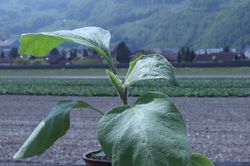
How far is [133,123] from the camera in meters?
0.87

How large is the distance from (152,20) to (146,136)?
157415 mm

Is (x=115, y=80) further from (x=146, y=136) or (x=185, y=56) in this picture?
(x=185, y=56)

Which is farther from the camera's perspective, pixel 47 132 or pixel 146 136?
pixel 47 132

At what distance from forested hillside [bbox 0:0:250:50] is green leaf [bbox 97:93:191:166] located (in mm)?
112000

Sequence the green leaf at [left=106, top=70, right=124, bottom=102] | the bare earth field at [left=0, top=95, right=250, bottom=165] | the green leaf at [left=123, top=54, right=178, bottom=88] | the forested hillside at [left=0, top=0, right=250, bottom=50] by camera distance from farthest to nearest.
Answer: the forested hillside at [left=0, top=0, right=250, bottom=50] < the bare earth field at [left=0, top=95, right=250, bottom=165] < the green leaf at [left=106, top=70, right=124, bottom=102] < the green leaf at [left=123, top=54, right=178, bottom=88]

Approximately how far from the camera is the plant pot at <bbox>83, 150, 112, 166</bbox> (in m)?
1.04

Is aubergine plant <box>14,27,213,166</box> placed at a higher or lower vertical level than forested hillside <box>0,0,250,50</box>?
higher

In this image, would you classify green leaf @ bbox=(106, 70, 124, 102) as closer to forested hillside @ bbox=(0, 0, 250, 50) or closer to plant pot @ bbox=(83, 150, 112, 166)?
plant pot @ bbox=(83, 150, 112, 166)

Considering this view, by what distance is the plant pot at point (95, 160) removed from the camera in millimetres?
1043

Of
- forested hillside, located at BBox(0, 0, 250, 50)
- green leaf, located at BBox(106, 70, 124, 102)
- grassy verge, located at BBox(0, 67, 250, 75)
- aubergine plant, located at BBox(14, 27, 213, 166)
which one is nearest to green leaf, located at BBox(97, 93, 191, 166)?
aubergine plant, located at BBox(14, 27, 213, 166)

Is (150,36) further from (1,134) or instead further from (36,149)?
(36,149)

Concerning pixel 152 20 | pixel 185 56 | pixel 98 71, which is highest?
pixel 98 71

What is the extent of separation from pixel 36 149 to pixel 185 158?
32 centimetres

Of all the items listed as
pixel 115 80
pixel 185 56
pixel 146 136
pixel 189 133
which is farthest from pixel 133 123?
pixel 185 56
